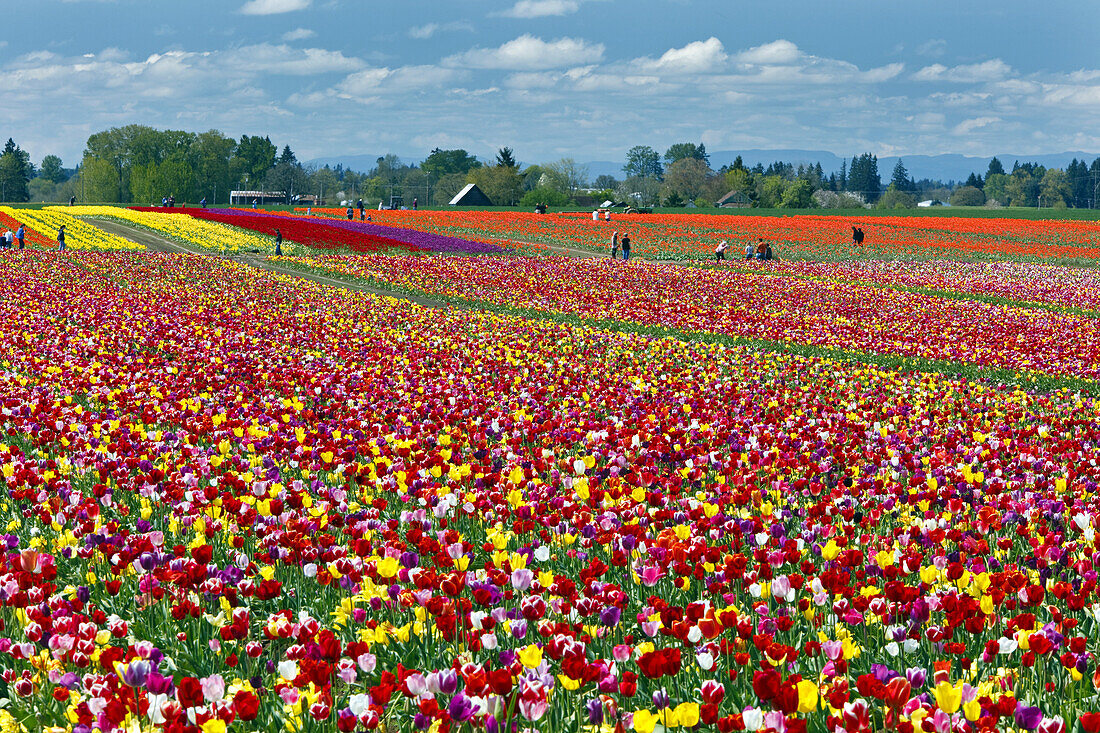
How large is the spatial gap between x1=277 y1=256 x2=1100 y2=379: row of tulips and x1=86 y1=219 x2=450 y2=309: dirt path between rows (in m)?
0.91

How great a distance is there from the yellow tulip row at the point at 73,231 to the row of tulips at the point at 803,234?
2083cm

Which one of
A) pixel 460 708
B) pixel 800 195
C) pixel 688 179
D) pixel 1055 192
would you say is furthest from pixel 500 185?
pixel 1055 192

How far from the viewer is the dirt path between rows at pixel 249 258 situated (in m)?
28.9

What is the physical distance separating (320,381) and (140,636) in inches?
300

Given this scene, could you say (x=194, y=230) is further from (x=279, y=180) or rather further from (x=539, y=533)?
(x=279, y=180)

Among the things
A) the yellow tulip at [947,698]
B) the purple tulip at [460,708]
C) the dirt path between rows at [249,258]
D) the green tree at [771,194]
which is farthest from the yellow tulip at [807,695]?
the green tree at [771,194]

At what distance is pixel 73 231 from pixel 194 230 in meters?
6.89

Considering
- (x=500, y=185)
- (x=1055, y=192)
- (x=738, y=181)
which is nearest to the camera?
(x=500, y=185)

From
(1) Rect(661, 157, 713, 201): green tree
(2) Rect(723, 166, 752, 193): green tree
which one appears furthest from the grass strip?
(2) Rect(723, 166, 752, 193): green tree

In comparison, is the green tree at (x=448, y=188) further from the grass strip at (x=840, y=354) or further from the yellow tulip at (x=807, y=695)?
the yellow tulip at (x=807, y=695)

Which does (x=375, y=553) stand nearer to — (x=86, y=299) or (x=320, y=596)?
(x=320, y=596)

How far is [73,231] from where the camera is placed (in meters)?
55.4

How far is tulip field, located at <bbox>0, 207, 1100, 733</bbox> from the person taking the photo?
3414 mm

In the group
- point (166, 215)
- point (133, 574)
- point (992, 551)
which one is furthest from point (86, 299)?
point (166, 215)
